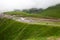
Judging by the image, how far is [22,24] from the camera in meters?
82.7

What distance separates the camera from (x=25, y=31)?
246 ft

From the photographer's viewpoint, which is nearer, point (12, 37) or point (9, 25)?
point (12, 37)

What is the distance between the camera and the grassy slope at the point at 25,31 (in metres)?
69.7

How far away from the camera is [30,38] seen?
6819cm

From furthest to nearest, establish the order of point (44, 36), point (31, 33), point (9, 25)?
point (9, 25) → point (31, 33) → point (44, 36)

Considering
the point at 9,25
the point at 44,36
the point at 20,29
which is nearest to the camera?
the point at 44,36

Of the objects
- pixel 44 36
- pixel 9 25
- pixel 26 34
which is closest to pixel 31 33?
pixel 26 34

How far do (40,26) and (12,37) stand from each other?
11.2 metres

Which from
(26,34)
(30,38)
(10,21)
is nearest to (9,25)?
(10,21)

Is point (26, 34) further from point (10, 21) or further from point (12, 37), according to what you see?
point (10, 21)

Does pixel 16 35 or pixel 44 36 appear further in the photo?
pixel 16 35

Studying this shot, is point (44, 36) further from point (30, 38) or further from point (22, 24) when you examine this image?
point (22, 24)

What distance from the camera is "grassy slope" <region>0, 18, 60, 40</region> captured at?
69.7 meters

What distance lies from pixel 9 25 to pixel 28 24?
334 inches
